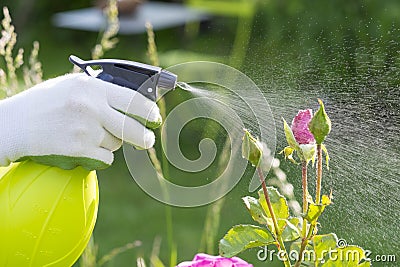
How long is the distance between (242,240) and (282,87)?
0.43m

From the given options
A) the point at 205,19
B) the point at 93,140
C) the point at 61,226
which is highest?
the point at 205,19

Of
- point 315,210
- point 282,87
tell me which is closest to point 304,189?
point 315,210

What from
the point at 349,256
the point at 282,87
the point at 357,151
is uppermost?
the point at 282,87

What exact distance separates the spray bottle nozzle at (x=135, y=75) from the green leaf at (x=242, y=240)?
0.61ft

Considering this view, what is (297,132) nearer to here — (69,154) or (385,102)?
(69,154)

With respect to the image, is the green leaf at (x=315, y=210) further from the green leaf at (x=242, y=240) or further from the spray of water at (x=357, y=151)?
the spray of water at (x=357, y=151)

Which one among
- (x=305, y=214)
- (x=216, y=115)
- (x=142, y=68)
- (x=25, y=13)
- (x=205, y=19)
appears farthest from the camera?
A: (x=25, y=13)

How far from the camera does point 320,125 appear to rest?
799 mm

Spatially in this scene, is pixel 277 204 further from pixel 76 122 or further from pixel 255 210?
pixel 76 122

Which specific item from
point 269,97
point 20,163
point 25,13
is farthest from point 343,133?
point 25,13

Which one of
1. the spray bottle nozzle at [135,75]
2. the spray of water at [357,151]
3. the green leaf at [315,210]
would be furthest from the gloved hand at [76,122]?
the green leaf at [315,210]

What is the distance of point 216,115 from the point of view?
3.77 ft

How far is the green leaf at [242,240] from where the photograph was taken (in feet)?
2.89

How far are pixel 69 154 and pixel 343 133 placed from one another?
40 cm
